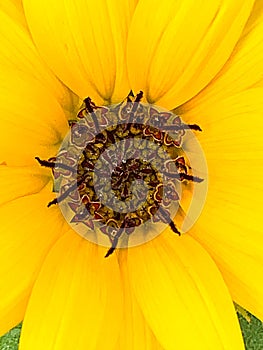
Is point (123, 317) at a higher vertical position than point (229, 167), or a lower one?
lower

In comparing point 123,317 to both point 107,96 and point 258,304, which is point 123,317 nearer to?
point 258,304

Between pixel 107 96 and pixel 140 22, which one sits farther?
pixel 107 96

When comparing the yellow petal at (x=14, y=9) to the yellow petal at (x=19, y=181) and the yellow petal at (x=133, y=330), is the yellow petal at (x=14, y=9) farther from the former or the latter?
the yellow petal at (x=133, y=330)

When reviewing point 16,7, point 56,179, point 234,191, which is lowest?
point 234,191

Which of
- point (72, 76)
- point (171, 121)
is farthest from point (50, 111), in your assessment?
point (171, 121)

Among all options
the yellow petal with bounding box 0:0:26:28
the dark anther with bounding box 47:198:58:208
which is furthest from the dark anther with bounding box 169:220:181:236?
the yellow petal with bounding box 0:0:26:28

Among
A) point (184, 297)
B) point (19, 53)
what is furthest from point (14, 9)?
point (184, 297)

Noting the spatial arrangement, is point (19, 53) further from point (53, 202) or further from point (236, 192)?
point (236, 192)

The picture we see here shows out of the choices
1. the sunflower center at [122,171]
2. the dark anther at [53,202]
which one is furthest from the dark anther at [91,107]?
the dark anther at [53,202]
